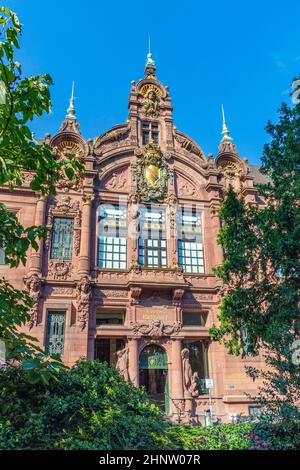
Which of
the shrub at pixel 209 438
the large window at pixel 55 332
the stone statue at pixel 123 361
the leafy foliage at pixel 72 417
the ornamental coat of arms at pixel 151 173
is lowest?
the shrub at pixel 209 438

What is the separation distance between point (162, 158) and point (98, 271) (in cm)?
869

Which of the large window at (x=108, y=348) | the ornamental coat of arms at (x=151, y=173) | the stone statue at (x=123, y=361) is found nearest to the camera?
the stone statue at (x=123, y=361)

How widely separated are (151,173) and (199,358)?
37.7 feet

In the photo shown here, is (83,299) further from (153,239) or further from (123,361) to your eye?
(153,239)

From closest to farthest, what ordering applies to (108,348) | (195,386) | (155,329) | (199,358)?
1. (195,386)
2. (155,329)
3. (108,348)
4. (199,358)

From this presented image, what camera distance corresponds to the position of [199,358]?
2006 centimetres

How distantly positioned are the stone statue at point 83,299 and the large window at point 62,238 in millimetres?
2144

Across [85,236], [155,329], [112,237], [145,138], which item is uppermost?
[145,138]

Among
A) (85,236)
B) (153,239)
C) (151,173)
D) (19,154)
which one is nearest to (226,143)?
(151,173)

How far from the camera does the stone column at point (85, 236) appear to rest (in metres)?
19.2

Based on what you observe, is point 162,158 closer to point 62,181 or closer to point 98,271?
point 62,181

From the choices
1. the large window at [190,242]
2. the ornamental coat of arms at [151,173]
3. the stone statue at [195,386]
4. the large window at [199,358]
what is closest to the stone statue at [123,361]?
the large window at [199,358]

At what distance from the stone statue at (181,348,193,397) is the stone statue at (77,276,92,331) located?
554 cm

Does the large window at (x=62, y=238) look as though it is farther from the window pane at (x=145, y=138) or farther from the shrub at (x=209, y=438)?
the shrub at (x=209, y=438)
